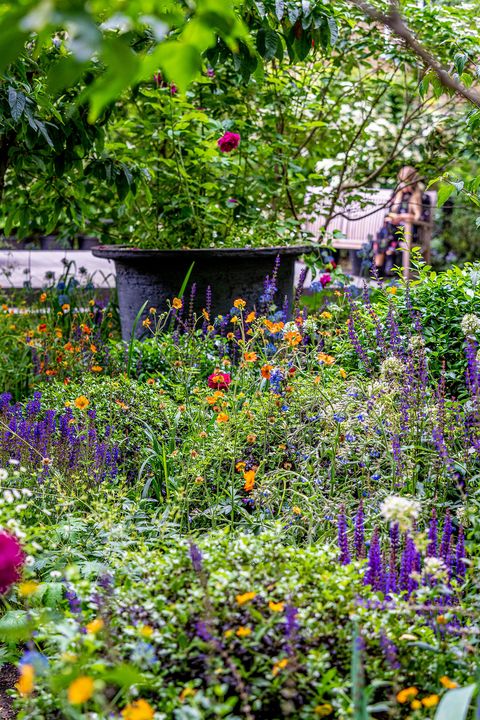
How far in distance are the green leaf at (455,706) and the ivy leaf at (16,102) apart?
228 centimetres

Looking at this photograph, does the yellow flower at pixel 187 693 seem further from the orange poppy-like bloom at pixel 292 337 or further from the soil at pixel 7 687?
the orange poppy-like bloom at pixel 292 337

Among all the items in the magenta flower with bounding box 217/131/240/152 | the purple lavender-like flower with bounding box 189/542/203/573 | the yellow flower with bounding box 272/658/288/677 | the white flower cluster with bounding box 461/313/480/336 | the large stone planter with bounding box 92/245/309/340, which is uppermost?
the magenta flower with bounding box 217/131/240/152

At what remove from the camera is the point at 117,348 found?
4.11 metres

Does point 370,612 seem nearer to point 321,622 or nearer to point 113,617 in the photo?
point 321,622

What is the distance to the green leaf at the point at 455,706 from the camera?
1.14 metres

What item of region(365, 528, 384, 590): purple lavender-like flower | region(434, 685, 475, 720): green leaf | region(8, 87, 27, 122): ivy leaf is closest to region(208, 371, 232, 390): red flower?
region(8, 87, 27, 122): ivy leaf

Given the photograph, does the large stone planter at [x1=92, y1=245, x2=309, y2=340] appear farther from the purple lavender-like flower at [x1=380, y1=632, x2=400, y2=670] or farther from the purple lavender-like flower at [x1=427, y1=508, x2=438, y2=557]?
the purple lavender-like flower at [x1=380, y1=632, x2=400, y2=670]

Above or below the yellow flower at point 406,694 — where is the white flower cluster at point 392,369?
above

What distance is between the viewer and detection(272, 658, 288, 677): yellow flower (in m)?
1.28

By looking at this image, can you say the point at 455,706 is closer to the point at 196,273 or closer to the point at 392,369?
the point at 392,369

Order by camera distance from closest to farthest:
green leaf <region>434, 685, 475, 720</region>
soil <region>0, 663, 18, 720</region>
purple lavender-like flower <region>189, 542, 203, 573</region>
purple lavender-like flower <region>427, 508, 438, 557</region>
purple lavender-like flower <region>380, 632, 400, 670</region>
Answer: green leaf <region>434, 685, 475, 720</region>, purple lavender-like flower <region>380, 632, 400, 670</region>, purple lavender-like flower <region>189, 542, 203, 573</region>, purple lavender-like flower <region>427, 508, 438, 557</region>, soil <region>0, 663, 18, 720</region>

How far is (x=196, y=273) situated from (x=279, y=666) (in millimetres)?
3347

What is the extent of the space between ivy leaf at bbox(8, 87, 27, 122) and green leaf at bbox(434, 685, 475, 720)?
2.28 meters

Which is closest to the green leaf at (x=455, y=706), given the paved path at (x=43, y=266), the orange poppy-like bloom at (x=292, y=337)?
the orange poppy-like bloom at (x=292, y=337)
